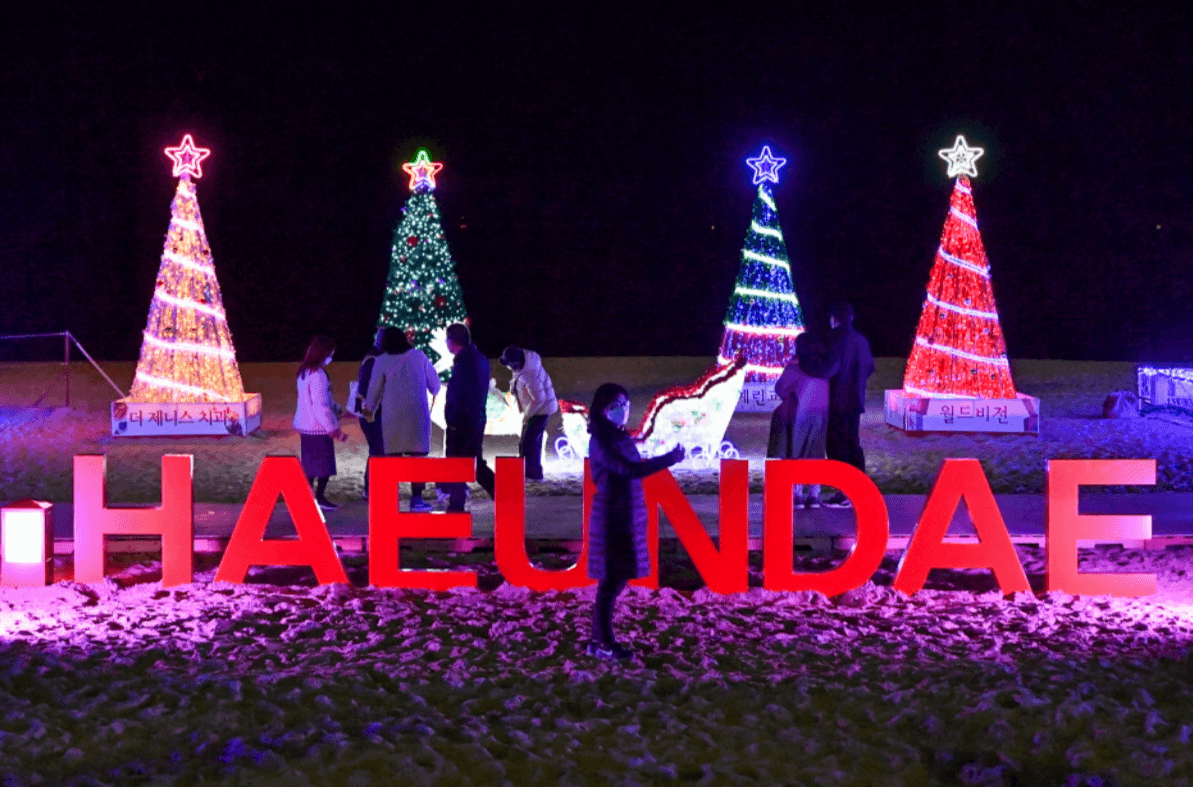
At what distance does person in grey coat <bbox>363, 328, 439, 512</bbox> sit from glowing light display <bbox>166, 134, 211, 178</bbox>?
7249mm

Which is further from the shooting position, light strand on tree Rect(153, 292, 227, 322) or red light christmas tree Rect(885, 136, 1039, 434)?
light strand on tree Rect(153, 292, 227, 322)

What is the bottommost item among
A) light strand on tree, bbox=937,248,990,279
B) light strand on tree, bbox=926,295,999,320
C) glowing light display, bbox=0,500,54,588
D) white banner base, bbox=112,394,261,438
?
glowing light display, bbox=0,500,54,588

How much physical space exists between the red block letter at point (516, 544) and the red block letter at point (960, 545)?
2.01m

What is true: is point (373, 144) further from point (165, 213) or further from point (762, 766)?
point (762, 766)

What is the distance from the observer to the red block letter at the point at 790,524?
690 cm

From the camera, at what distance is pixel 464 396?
30.1ft

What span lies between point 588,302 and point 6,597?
23800mm

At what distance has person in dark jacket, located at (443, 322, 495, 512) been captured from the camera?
29.9ft

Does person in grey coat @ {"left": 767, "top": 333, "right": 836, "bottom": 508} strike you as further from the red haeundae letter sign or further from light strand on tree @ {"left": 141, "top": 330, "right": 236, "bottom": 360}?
light strand on tree @ {"left": 141, "top": 330, "right": 236, "bottom": 360}

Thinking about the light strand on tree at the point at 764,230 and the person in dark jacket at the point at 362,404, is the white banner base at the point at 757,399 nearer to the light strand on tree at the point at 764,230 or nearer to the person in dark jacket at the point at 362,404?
the light strand on tree at the point at 764,230

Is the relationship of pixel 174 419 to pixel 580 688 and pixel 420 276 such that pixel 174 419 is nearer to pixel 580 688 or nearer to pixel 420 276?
pixel 420 276

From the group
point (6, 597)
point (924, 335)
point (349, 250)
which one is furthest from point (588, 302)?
point (6, 597)

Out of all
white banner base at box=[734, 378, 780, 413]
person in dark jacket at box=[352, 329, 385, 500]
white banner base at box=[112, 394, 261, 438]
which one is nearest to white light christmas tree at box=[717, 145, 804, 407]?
white banner base at box=[734, 378, 780, 413]

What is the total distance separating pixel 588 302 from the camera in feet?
99.0
